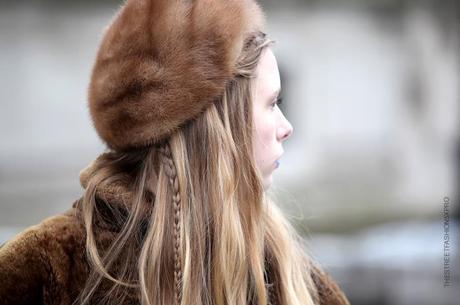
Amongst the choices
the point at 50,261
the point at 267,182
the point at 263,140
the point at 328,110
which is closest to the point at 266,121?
the point at 263,140

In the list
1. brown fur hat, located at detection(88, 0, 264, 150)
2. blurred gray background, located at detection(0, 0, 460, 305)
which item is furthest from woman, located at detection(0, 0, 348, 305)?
blurred gray background, located at detection(0, 0, 460, 305)

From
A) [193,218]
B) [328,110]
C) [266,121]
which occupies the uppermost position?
[266,121]

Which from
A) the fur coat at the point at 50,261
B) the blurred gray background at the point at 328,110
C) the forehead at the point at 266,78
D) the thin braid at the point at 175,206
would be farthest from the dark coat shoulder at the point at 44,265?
the blurred gray background at the point at 328,110

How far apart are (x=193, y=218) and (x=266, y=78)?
436 mm

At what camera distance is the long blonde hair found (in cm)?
212

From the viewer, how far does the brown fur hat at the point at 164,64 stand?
2.08 meters

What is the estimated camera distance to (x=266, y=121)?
2.22 metres

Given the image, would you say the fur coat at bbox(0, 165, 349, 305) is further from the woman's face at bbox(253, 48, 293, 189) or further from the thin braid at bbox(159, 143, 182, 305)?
the woman's face at bbox(253, 48, 293, 189)

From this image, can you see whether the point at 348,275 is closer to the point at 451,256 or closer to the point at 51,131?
the point at 451,256

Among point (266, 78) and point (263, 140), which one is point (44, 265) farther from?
point (266, 78)

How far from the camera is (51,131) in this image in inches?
324

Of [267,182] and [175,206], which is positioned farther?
[267,182]

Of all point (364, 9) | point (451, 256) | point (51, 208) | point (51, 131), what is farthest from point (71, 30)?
point (451, 256)

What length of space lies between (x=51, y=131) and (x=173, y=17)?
636cm
